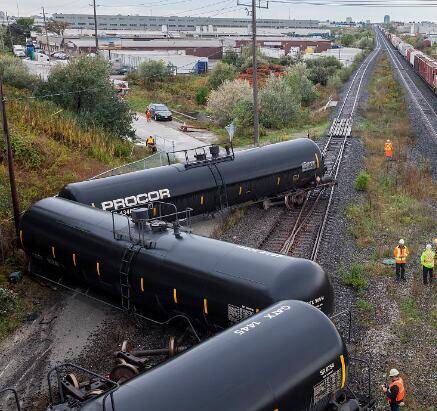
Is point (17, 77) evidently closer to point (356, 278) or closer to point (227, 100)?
point (227, 100)

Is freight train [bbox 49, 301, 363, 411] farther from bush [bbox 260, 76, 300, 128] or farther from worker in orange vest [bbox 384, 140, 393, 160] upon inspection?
bush [bbox 260, 76, 300, 128]

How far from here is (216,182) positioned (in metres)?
21.0

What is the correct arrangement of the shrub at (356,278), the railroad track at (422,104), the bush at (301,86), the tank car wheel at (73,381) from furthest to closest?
the bush at (301,86) → the railroad track at (422,104) → the shrub at (356,278) → the tank car wheel at (73,381)

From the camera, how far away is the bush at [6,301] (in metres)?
15.2

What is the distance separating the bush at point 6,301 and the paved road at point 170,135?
20.0 m

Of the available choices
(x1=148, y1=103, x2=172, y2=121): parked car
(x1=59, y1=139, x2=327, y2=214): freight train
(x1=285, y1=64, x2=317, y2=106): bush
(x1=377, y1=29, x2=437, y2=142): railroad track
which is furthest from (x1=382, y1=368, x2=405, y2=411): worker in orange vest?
(x1=285, y1=64, x2=317, y2=106): bush

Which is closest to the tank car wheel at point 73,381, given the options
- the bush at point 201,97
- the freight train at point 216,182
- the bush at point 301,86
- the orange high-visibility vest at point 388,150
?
the freight train at point 216,182

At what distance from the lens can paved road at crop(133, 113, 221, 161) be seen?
36.6 m

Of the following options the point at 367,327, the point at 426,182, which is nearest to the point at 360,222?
the point at 426,182

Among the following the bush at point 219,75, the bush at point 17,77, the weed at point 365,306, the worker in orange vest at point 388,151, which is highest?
the bush at point 17,77

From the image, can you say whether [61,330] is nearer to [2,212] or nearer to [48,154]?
[2,212]

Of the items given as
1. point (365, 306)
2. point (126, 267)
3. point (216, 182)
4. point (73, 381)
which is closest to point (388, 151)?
point (216, 182)

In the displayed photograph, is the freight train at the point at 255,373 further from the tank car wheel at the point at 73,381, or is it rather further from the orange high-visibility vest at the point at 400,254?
the orange high-visibility vest at the point at 400,254

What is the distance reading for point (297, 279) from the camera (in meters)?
11.1
